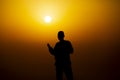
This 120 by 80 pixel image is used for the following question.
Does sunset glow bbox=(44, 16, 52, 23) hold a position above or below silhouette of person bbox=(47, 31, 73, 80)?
above

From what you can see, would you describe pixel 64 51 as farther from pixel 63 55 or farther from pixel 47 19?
pixel 47 19

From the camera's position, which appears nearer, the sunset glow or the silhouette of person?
the silhouette of person

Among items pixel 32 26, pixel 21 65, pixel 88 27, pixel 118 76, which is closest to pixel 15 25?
pixel 32 26

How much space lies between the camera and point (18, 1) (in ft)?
26.8

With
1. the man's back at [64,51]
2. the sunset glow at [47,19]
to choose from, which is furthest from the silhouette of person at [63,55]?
the sunset glow at [47,19]

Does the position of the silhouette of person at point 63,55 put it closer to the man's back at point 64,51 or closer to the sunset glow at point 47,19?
the man's back at point 64,51

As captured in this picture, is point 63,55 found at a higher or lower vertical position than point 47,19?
lower

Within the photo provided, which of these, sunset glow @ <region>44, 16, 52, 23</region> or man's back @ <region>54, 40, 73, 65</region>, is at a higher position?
sunset glow @ <region>44, 16, 52, 23</region>

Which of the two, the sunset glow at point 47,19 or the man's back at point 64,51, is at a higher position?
the sunset glow at point 47,19

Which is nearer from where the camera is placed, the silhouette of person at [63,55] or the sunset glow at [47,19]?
the silhouette of person at [63,55]

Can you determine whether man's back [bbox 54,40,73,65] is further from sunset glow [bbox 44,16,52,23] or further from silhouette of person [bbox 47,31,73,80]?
sunset glow [bbox 44,16,52,23]

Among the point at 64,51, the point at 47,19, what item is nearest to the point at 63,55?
the point at 64,51

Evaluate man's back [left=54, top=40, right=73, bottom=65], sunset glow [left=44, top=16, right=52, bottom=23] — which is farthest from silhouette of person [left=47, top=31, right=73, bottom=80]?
sunset glow [left=44, top=16, right=52, bottom=23]

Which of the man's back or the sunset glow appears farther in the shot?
the sunset glow
